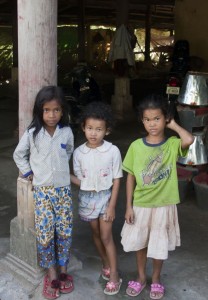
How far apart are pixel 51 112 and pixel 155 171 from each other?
77cm

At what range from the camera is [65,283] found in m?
3.19

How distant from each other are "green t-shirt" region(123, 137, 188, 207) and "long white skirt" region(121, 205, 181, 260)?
61 millimetres

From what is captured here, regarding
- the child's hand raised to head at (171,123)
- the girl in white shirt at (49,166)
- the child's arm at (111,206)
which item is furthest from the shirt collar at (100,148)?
the child's hand raised to head at (171,123)

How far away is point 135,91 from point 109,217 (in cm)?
981

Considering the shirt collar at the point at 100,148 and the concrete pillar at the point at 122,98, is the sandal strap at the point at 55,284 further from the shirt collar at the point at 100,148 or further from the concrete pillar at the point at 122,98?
the concrete pillar at the point at 122,98

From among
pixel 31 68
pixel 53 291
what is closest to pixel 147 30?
pixel 31 68

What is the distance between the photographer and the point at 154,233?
2.96 metres

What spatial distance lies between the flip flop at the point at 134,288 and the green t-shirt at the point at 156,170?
60 cm

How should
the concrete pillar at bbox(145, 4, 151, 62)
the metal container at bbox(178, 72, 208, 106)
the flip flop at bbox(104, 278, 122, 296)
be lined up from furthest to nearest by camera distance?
the concrete pillar at bbox(145, 4, 151, 62)
the metal container at bbox(178, 72, 208, 106)
the flip flop at bbox(104, 278, 122, 296)

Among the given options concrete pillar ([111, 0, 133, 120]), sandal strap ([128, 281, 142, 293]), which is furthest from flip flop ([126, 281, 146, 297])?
concrete pillar ([111, 0, 133, 120])

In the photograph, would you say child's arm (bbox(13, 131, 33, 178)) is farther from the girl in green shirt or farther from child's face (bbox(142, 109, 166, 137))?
child's face (bbox(142, 109, 166, 137))

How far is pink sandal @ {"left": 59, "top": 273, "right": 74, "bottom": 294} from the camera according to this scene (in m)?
3.17

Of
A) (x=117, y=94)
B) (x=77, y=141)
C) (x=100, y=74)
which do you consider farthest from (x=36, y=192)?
(x=100, y=74)

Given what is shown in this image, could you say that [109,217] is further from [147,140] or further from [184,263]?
[184,263]
